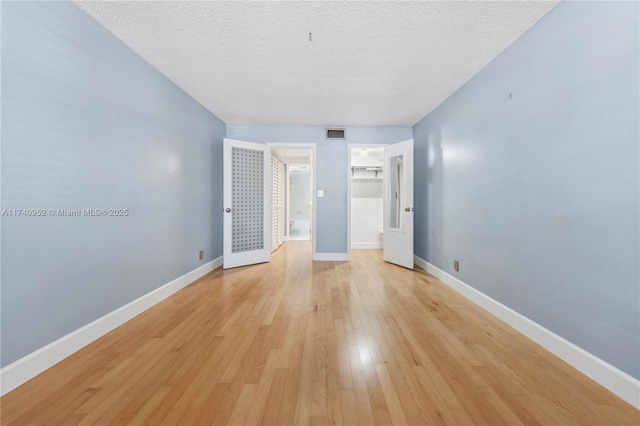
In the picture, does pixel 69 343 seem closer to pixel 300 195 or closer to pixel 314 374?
pixel 314 374

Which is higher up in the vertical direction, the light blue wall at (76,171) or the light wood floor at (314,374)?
the light blue wall at (76,171)

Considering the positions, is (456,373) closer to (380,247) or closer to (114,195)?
(114,195)

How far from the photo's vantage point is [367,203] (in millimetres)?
5496

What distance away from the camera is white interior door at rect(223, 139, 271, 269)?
11.6 feet

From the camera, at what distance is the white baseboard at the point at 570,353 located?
116 cm

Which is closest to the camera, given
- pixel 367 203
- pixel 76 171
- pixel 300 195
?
pixel 76 171

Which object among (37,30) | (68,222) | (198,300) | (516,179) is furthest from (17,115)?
(516,179)

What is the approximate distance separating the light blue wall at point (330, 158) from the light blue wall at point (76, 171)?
1.70 metres

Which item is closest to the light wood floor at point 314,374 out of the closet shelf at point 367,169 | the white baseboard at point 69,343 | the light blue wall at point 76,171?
the white baseboard at point 69,343

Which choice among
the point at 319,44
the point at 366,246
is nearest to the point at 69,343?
the point at 319,44

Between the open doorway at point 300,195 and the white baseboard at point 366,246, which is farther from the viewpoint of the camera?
the open doorway at point 300,195

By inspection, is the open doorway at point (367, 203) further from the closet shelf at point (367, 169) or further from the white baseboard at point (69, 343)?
the white baseboard at point (69, 343)

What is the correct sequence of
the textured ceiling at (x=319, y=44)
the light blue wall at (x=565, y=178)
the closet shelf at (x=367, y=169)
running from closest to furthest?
the light blue wall at (x=565, y=178), the textured ceiling at (x=319, y=44), the closet shelf at (x=367, y=169)

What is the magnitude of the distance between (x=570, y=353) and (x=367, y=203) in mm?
4229
